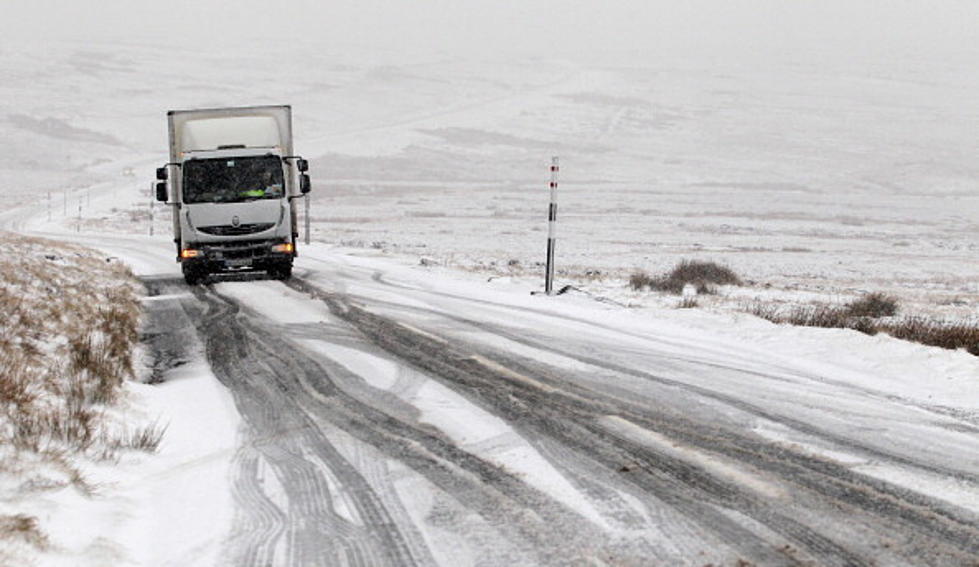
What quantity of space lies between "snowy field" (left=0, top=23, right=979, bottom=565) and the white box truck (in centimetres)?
117

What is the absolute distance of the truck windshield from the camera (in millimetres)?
17078

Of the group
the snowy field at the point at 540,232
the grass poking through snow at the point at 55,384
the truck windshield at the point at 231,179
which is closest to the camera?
the grass poking through snow at the point at 55,384

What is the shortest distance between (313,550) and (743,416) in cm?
338

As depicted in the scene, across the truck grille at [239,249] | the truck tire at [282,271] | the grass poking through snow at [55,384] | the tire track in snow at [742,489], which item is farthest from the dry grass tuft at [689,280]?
the tire track in snow at [742,489]

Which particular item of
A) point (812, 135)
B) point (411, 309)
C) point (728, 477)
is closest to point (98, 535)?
point (728, 477)

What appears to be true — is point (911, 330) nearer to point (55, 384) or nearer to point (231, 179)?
point (55, 384)

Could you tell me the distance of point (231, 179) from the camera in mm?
17188

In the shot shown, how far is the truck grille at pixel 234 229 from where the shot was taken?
17.3m

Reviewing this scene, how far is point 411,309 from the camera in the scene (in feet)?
40.5

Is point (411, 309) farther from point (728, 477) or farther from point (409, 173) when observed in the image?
point (409, 173)

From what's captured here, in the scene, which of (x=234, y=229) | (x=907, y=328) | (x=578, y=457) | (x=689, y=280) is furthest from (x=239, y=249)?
(x=578, y=457)

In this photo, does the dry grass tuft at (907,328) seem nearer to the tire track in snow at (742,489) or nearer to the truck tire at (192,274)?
the tire track in snow at (742,489)

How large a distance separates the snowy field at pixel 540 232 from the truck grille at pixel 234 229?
140cm

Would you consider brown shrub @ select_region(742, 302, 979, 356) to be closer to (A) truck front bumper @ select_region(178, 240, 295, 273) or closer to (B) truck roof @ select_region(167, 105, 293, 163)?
(A) truck front bumper @ select_region(178, 240, 295, 273)
